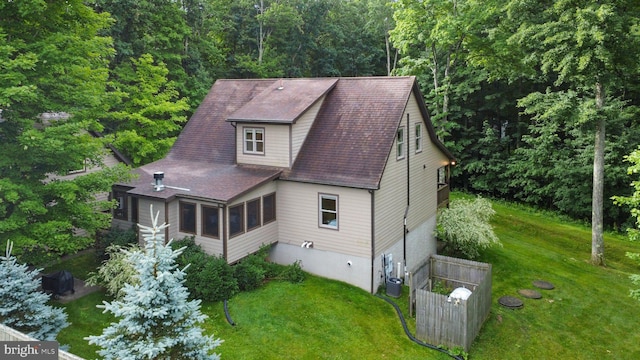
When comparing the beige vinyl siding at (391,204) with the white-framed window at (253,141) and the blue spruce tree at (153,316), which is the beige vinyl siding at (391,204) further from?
the blue spruce tree at (153,316)

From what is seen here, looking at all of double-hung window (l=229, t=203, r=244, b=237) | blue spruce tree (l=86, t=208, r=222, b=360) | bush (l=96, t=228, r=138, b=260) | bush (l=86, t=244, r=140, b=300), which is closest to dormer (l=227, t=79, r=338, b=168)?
double-hung window (l=229, t=203, r=244, b=237)

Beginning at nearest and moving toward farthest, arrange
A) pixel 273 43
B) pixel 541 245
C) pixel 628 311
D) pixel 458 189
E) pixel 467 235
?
1. pixel 628 311
2. pixel 467 235
3. pixel 541 245
4. pixel 458 189
5. pixel 273 43

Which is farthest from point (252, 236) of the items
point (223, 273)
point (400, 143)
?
point (400, 143)

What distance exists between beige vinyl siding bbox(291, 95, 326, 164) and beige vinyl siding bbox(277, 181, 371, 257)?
143 cm

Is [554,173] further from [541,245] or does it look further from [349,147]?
[349,147]

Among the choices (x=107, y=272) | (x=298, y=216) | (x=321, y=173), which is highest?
(x=321, y=173)

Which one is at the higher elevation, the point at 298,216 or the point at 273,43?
the point at 273,43

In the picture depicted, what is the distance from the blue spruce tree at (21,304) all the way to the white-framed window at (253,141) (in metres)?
9.89

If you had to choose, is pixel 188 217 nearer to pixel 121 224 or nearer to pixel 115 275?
pixel 115 275

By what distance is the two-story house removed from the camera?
696 inches

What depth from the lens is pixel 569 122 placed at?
23.6 meters

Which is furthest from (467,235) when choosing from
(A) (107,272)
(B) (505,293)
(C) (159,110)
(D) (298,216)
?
(C) (159,110)

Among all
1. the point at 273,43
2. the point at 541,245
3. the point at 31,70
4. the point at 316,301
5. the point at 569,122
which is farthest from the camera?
the point at 273,43

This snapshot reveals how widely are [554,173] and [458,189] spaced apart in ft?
29.2
